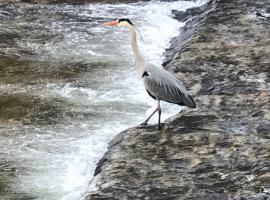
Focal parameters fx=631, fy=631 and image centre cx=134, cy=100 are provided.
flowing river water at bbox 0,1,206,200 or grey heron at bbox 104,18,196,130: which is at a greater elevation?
grey heron at bbox 104,18,196,130

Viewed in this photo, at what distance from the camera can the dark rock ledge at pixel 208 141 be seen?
5.93m

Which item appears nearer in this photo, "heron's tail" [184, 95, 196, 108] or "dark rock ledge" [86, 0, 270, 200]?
"dark rock ledge" [86, 0, 270, 200]

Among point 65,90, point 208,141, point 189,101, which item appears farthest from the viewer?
point 65,90

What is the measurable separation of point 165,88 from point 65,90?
2.84 m

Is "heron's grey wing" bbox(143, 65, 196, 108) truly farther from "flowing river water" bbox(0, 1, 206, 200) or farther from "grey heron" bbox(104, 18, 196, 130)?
"flowing river water" bbox(0, 1, 206, 200)

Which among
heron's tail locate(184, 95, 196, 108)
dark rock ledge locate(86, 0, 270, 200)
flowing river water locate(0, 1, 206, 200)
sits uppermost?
heron's tail locate(184, 95, 196, 108)

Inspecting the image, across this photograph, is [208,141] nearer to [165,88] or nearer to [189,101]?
[189,101]

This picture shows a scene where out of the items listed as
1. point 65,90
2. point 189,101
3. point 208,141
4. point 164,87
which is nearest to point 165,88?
point 164,87

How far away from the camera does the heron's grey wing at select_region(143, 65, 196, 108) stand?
7.16m

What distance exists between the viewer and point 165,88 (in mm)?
7180

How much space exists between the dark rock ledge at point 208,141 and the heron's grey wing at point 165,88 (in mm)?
315

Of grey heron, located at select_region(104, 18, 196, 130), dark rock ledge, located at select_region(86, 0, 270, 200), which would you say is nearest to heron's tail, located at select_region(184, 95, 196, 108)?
grey heron, located at select_region(104, 18, 196, 130)

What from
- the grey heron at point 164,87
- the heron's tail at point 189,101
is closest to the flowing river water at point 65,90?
the grey heron at point 164,87

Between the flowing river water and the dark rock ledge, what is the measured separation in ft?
1.74
